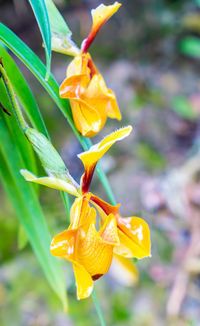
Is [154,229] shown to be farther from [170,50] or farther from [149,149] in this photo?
[170,50]

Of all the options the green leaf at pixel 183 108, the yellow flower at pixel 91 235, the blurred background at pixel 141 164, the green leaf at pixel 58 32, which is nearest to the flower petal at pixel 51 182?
the yellow flower at pixel 91 235

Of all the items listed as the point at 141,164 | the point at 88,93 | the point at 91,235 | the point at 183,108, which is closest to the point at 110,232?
the point at 91,235

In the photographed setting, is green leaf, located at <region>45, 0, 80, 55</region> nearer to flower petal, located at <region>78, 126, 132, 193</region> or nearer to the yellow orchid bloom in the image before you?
the yellow orchid bloom

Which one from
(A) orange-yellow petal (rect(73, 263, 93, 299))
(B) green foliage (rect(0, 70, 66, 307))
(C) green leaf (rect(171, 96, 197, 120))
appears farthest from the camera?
(C) green leaf (rect(171, 96, 197, 120))

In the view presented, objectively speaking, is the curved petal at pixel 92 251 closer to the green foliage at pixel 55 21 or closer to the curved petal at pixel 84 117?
the curved petal at pixel 84 117

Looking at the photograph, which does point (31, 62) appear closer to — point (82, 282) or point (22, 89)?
point (22, 89)

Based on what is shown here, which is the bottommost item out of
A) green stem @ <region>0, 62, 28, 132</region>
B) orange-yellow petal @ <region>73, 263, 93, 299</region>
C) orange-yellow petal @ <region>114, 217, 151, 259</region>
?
orange-yellow petal @ <region>114, 217, 151, 259</region>

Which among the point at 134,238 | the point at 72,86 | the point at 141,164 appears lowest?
the point at 141,164


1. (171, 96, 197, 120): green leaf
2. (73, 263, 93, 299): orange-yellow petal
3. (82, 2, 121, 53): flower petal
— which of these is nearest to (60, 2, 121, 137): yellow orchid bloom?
(82, 2, 121, 53): flower petal
